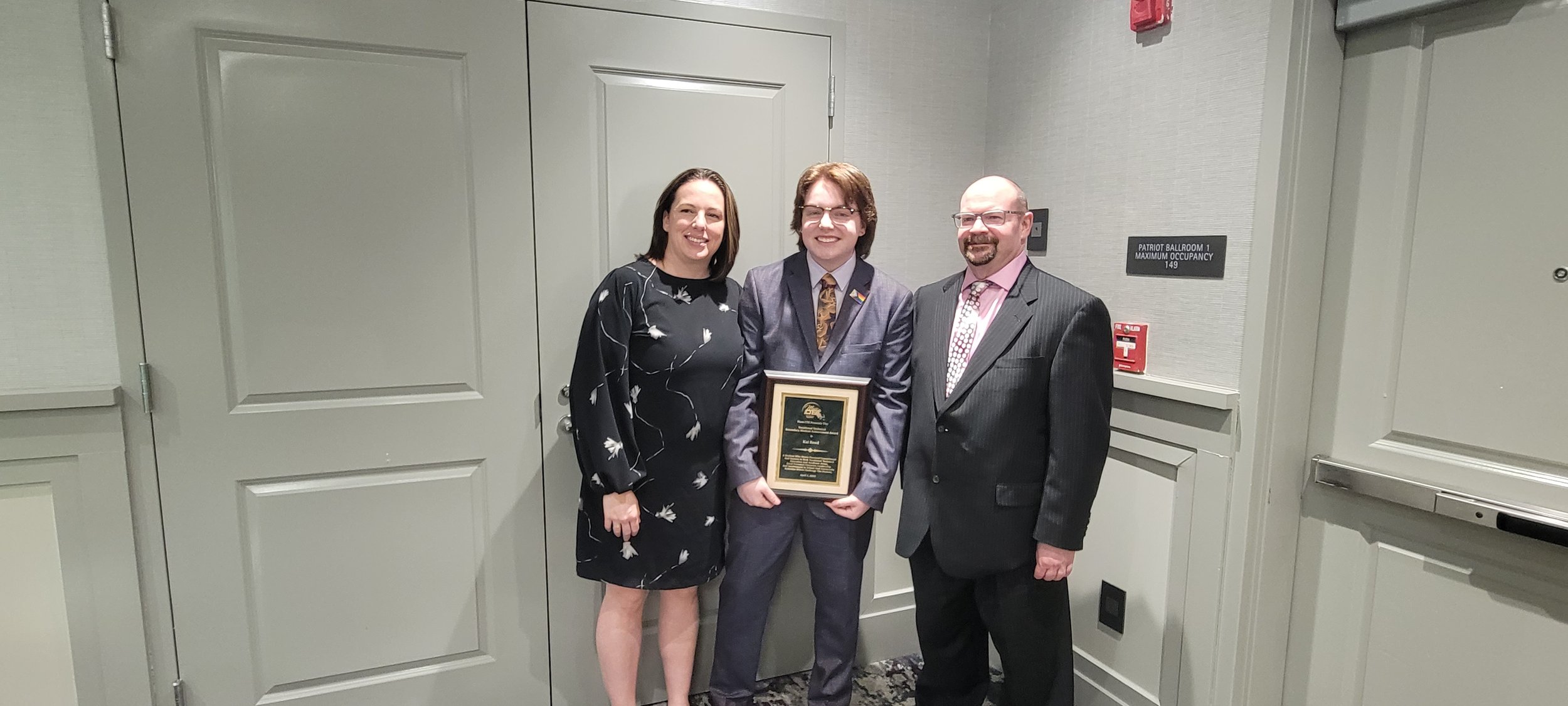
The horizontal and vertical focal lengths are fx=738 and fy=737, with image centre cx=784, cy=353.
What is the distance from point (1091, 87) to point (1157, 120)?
0.82ft

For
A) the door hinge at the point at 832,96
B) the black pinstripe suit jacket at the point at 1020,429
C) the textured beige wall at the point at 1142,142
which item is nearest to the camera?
the black pinstripe suit jacket at the point at 1020,429

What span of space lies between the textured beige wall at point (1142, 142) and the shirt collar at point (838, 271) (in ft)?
2.36

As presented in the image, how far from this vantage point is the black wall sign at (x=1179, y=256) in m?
1.65

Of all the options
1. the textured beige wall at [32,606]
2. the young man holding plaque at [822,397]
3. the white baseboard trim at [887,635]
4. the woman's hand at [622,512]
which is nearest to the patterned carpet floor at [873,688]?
the white baseboard trim at [887,635]

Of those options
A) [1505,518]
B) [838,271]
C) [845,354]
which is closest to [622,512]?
[845,354]

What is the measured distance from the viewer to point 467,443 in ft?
6.17

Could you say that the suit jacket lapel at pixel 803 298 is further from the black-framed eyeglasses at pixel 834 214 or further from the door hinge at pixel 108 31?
the door hinge at pixel 108 31

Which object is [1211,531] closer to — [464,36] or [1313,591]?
[1313,591]

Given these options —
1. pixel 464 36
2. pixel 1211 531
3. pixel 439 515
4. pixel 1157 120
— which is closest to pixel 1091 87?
pixel 1157 120

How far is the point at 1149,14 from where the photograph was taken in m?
1.78

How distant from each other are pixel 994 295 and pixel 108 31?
1.93m

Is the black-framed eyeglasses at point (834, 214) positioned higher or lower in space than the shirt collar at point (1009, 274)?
higher

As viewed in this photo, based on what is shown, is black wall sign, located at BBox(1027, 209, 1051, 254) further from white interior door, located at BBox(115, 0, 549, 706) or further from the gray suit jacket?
white interior door, located at BBox(115, 0, 549, 706)

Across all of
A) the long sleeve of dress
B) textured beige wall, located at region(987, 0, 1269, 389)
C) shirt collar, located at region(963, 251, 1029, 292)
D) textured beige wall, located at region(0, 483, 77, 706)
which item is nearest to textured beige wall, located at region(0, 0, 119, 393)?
textured beige wall, located at region(0, 483, 77, 706)
